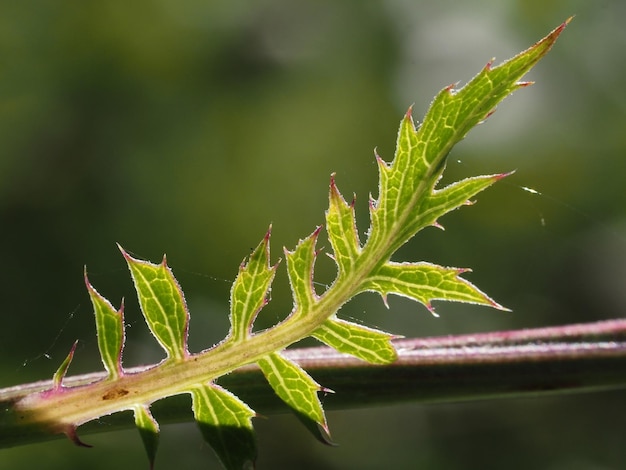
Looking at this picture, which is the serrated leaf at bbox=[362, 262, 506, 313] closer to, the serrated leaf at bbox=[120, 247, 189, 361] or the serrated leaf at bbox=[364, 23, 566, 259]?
the serrated leaf at bbox=[364, 23, 566, 259]

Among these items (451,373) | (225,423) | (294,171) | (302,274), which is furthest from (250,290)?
(294,171)

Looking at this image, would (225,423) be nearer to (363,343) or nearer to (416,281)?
(363,343)

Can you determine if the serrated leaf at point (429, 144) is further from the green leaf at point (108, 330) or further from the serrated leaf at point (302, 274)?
the green leaf at point (108, 330)

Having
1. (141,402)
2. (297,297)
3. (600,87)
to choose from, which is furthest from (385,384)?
(600,87)

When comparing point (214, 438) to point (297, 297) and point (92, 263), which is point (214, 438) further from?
point (92, 263)

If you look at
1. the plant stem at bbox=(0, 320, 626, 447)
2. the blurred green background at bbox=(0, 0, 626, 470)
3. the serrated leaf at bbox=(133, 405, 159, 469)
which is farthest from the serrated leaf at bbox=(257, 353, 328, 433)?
the blurred green background at bbox=(0, 0, 626, 470)

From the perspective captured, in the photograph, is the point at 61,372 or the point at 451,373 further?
the point at 451,373
